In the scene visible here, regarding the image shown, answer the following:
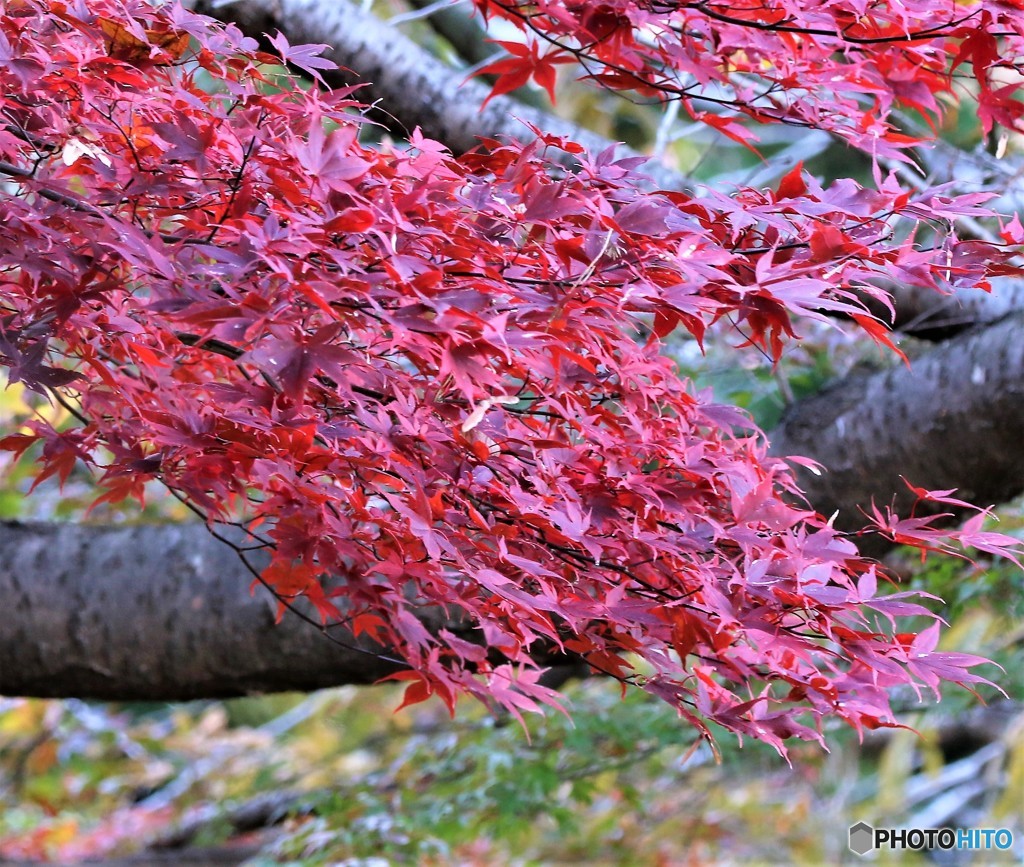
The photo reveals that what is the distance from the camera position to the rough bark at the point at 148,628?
1462mm

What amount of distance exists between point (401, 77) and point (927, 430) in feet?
2.83

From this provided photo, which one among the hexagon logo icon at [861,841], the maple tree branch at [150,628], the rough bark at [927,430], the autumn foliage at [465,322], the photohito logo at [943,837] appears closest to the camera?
the autumn foliage at [465,322]

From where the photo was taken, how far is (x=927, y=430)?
4.31ft

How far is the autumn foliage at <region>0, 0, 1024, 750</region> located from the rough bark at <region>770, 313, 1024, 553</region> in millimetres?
541

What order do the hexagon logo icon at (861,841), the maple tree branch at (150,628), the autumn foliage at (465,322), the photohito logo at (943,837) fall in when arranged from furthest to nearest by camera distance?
the hexagon logo icon at (861,841) → the photohito logo at (943,837) → the maple tree branch at (150,628) → the autumn foliage at (465,322)

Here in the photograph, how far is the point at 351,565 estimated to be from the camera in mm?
857

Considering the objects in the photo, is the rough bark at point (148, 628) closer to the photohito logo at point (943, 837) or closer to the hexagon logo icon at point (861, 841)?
the photohito logo at point (943, 837)

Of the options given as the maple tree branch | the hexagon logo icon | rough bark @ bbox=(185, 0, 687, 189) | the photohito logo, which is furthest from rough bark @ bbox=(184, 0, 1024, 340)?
the hexagon logo icon

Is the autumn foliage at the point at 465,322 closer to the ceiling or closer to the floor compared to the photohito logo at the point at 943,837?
closer to the ceiling

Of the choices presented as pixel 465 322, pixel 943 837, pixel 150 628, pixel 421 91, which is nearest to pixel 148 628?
pixel 150 628

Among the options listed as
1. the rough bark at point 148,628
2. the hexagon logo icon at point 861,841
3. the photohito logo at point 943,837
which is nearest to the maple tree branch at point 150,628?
A: the rough bark at point 148,628

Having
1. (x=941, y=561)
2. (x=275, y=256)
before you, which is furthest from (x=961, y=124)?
(x=275, y=256)

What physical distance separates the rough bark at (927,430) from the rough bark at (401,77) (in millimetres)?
401

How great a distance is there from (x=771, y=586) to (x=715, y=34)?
0.49 m
